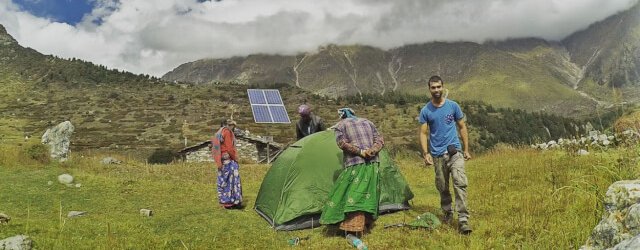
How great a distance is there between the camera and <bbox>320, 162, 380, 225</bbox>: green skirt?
8516mm

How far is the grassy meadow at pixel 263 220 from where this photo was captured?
23.2 ft

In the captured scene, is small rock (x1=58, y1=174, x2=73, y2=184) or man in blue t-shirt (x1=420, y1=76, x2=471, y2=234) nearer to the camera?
man in blue t-shirt (x1=420, y1=76, x2=471, y2=234)

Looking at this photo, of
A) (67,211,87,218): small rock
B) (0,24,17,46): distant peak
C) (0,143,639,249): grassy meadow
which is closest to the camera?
(0,143,639,249): grassy meadow

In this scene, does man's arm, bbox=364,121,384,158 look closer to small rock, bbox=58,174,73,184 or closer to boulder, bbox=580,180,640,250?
boulder, bbox=580,180,640,250

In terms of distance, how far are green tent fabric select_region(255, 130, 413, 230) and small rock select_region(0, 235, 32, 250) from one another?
182 inches

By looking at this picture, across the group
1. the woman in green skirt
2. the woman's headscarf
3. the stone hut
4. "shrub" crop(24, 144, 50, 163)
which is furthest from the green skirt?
the stone hut

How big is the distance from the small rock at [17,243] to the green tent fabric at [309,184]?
462 cm

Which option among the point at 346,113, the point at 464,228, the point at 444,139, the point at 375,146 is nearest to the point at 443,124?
the point at 444,139

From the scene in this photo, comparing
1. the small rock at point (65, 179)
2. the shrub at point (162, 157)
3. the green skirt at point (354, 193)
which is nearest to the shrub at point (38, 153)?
the small rock at point (65, 179)

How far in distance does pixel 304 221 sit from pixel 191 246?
2.67m

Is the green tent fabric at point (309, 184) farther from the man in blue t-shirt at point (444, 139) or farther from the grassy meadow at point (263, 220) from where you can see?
the man in blue t-shirt at point (444, 139)

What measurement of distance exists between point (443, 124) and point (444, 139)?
26 cm

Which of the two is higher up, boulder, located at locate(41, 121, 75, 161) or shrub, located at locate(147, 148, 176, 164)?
boulder, located at locate(41, 121, 75, 161)

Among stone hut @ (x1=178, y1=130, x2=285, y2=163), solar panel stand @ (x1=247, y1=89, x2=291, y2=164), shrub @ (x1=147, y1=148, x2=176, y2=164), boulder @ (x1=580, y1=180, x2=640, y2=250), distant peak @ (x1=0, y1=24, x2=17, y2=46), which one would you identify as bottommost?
shrub @ (x1=147, y1=148, x2=176, y2=164)
